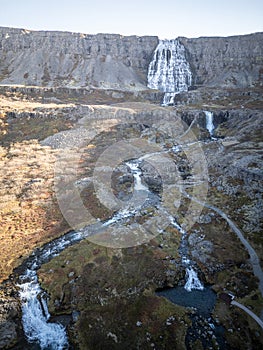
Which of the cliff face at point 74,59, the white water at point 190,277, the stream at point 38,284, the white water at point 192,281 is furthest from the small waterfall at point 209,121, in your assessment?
the white water at point 192,281

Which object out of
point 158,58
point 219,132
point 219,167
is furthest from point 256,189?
point 158,58

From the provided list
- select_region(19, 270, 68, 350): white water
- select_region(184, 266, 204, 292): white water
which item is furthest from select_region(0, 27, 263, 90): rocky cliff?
select_region(19, 270, 68, 350): white water

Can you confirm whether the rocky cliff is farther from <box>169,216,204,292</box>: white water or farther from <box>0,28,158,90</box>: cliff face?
<box>169,216,204,292</box>: white water

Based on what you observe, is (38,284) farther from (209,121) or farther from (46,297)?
(209,121)

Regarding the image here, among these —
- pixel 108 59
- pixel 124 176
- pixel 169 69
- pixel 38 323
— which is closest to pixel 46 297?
pixel 38 323

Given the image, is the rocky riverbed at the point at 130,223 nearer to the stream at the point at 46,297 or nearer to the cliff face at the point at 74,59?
the stream at the point at 46,297
